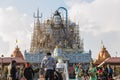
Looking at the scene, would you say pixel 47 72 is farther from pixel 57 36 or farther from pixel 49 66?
pixel 57 36

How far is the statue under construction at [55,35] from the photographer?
80.8m

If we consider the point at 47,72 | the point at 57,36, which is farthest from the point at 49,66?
the point at 57,36

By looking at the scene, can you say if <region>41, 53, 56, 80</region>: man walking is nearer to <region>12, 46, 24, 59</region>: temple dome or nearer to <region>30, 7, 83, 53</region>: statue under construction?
<region>30, 7, 83, 53</region>: statue under construction

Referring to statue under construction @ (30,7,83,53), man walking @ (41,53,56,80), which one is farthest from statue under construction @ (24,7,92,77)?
man walking @ (41,53,56,80)

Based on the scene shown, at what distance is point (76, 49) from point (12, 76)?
206ft

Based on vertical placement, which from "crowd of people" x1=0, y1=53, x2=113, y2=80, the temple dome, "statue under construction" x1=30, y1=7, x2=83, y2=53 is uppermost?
"statue under construction" x1=30, y1=7, x2=83, y2=53

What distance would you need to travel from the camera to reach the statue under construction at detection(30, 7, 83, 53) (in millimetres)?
80812

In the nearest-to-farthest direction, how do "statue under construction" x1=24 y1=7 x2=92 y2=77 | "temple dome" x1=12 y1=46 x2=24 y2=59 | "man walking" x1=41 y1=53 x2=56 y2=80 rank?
"man walking" x1=41 y1=53 x2=56 y2=80 < "statue under construction" x1=24 y1=7 x2=92 y2=77 < "temple dome" x1=12 y1=46 x2=24 y2=59

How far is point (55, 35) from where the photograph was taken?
269 feet

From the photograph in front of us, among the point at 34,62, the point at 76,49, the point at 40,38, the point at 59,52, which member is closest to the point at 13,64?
the point at 59,52

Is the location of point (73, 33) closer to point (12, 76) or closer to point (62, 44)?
point (62, 44)


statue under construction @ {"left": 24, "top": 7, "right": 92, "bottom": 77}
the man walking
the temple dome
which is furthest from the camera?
the temple dome

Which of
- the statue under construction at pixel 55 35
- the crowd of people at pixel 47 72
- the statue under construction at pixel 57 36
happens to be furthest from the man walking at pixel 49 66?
the statue under construction at pixel 55 35

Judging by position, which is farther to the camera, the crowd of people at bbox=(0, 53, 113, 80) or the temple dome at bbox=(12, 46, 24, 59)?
the temple dome at bbox=(12, 46, 24, 59)
